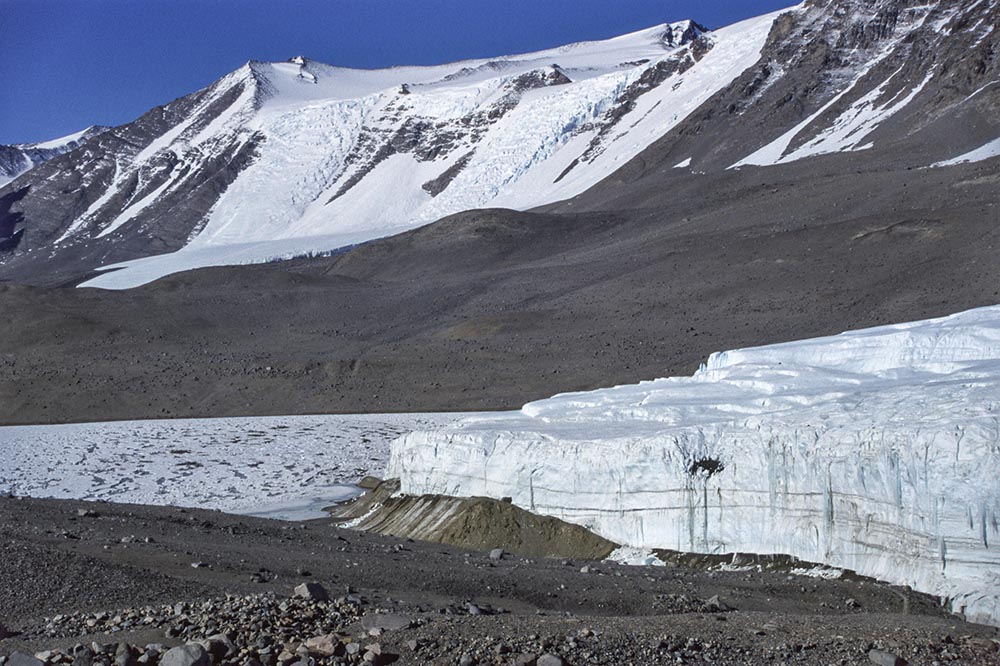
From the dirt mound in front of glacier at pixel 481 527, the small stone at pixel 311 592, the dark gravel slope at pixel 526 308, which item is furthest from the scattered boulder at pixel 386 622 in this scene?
the dark gravel slope at pixel 526 308

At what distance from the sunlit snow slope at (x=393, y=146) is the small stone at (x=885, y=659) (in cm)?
7528

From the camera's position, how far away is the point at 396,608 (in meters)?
9.24

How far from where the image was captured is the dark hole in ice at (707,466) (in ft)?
43.2

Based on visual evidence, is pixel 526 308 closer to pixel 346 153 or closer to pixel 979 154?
pixel 979 154

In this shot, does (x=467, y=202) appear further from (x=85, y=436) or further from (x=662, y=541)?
(x=662, y=541)

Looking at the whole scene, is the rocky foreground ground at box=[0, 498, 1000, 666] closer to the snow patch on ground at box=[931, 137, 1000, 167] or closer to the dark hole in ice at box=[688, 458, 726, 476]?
the dark hole in ice at box=[688, 458, 726, 476]

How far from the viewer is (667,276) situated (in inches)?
2013

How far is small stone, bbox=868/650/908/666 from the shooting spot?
7.57 metres

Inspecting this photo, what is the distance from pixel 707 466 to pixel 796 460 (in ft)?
3.85

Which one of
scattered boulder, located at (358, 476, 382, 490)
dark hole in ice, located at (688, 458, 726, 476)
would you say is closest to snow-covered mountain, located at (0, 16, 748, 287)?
scattered boulder, located at (358, 476, 382, 490)

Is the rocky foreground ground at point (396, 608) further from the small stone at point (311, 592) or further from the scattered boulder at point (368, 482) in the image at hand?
the scattered boulder at point (368, 482)

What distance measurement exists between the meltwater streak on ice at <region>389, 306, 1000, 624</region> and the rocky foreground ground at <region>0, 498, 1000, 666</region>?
51cm

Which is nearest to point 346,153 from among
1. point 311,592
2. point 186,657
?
point 311,592

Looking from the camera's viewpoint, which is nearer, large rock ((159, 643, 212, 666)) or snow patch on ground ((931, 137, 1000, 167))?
large rock ((159, 643, 212, 666))
